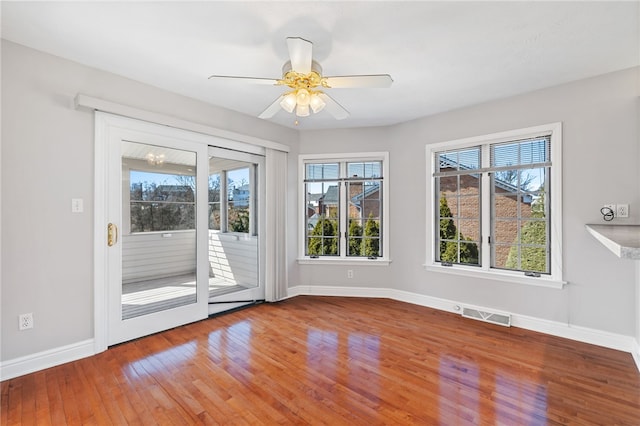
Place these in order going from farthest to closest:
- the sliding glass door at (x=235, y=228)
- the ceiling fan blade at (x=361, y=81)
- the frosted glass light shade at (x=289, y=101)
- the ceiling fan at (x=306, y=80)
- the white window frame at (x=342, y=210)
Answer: the white window frame at (x=342, y=210) → the sliding glass door at (x=235, y=228) → the frosted glass light shade at (x=289, y=101) → the ceiling fan blade at (x=361, y=81) → the ceiling fan at (x=306, y=80)

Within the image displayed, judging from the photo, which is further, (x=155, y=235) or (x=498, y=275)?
(x=498, y=275)

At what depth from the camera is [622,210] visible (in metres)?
2.77

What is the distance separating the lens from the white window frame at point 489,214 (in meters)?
3.12

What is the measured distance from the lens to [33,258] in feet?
7.98

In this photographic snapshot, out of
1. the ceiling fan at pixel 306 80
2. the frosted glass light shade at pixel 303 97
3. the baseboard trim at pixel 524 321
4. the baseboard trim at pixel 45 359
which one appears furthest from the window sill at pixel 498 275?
the baseboard trim at pixel 45 359

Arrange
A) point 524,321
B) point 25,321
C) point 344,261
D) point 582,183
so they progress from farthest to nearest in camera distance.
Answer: point 344,261 → point 524,321 → point 582,183 → point 25,321

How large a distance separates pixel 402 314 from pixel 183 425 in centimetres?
266

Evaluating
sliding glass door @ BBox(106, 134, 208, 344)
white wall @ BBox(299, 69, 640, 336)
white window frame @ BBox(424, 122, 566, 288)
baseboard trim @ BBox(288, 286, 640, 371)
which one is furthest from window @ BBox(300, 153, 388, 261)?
sliding glass door @ BBox(106, 134, 208, 344)

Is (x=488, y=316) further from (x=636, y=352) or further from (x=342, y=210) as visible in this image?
(x=342, y=210)

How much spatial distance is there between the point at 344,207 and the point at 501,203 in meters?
2.04

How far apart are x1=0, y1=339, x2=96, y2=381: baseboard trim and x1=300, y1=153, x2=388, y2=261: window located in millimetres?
2783

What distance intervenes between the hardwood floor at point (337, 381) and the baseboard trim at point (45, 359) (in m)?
0.07

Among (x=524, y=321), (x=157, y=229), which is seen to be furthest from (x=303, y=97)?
(x=524, y=321)

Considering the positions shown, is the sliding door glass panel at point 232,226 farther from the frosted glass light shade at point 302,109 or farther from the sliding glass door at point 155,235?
the frosted glass light shade at point 302,109
